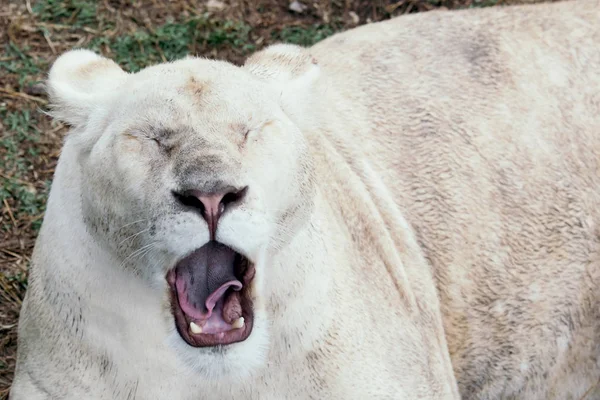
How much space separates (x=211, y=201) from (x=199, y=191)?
0.11 feet

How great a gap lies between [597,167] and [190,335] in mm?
2071

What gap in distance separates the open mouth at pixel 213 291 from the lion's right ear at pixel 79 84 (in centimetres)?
50

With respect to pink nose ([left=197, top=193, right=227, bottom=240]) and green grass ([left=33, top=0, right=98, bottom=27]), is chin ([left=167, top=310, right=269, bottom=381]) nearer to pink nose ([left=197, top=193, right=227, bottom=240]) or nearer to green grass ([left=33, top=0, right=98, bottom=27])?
pink nose ([left=197, top=193, right=227, bottom=240])

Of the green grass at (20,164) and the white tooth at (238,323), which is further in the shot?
the green grass at (20,164)

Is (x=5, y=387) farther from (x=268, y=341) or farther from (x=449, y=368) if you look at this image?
(x=268, y=341)

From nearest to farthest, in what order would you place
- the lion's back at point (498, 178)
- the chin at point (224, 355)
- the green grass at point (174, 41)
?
the chin at point (224, 355) < the lion's back at point (498, 178) < the green grass at point (174, 41)

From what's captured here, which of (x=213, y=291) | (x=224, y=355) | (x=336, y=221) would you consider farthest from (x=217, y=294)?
(x=336, y=221)

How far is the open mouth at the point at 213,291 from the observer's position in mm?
2352

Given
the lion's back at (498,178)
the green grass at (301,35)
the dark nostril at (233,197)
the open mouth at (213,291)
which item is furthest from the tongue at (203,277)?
the green grass at (301,35)

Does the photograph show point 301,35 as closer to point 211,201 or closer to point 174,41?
point 174,41

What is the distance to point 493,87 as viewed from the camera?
383cm

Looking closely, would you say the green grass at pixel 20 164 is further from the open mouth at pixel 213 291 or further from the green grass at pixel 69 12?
the open mouth at pixel 213 291

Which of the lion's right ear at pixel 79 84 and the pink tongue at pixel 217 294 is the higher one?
the lion's right ear at pixel 79 84

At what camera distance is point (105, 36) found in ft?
17.7
